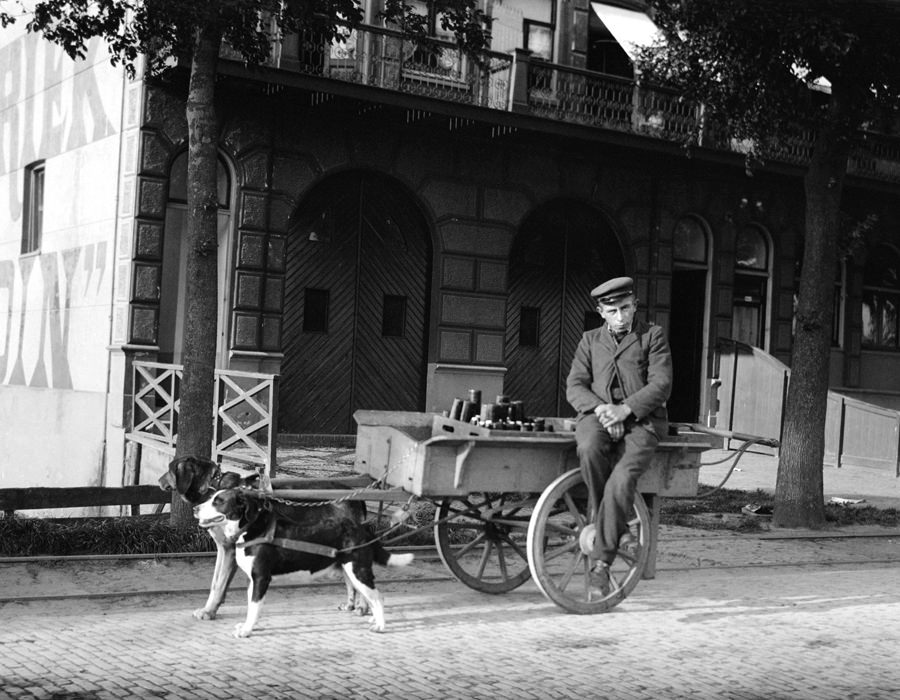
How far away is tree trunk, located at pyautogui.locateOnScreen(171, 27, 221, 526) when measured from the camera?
34.1ft

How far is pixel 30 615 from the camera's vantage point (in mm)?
7203

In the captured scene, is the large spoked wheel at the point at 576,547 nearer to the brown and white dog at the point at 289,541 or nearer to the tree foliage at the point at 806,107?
the brown and white dog at the point at 289,541

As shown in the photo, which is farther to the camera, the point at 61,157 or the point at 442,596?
the point at 61,157

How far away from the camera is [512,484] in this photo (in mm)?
7629

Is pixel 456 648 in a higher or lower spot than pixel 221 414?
lower

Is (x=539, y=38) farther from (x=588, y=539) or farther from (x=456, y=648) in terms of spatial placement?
(x=456, y=648)

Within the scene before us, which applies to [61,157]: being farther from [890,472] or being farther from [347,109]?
[890,472]

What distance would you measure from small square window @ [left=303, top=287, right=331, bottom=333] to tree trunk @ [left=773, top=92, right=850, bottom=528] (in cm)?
814

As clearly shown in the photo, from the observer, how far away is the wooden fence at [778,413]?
19.2 meters

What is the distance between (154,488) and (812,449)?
6968 mm

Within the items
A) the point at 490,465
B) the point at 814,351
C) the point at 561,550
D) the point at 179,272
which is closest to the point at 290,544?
the point at 490,465

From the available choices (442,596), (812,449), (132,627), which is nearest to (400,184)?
(812,449)

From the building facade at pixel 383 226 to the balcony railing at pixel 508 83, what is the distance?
5cm

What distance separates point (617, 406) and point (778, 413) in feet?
45.4
